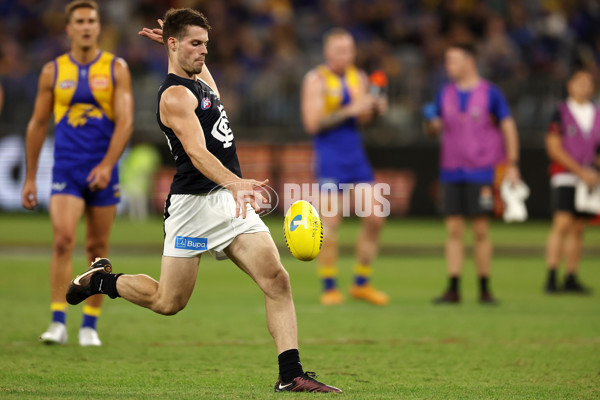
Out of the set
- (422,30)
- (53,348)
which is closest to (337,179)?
(53,348)

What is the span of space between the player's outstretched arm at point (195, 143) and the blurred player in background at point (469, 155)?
5.69m

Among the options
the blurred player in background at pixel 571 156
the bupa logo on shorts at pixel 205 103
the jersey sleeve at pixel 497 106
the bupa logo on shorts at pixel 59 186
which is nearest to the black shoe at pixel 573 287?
the blurred player in background at pixel 571 156

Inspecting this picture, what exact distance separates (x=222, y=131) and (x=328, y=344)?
9.15 feet

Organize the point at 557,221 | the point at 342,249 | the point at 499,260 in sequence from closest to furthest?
the point at 557,221 < the point at 499,260 < the point at 342,249

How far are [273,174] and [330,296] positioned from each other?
11.2 metres

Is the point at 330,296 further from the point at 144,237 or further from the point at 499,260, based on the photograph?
the point at 144,237

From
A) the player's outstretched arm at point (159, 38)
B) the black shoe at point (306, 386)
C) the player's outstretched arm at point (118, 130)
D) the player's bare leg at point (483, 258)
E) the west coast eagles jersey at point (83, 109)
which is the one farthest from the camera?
the player's bare leg at point (483, 258)

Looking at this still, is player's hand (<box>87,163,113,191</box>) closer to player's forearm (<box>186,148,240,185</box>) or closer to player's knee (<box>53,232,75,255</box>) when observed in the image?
player's knee (<box>53,232,75,255</box>)

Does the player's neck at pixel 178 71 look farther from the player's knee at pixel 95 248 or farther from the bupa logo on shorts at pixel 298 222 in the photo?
the player's knee at pixel 95 248

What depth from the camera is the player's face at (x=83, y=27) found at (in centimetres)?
832

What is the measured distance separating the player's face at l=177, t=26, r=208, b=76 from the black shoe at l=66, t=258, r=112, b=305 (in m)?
1.62

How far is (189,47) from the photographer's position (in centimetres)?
612

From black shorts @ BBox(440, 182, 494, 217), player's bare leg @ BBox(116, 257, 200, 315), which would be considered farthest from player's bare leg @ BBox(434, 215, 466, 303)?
player's bare leg @ BBox(116, 257, 200, 315)

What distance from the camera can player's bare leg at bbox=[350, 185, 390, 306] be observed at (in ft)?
36.8
